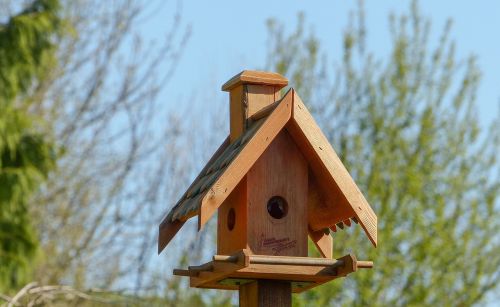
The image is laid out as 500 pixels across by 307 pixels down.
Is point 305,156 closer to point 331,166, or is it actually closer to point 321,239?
point 331,166

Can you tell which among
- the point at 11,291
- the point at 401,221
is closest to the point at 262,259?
the point at 11,291

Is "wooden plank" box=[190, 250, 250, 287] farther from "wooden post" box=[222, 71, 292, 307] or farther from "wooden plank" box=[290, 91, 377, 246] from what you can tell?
"wooden plank" box=[290, 91, 377, 246]

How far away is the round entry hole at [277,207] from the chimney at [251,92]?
0.32 m

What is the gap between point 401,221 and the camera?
38.0 ft

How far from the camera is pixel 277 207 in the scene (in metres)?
3.93

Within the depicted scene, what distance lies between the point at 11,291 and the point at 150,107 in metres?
3.61

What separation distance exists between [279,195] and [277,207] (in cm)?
5

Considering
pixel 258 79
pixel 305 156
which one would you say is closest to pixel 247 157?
pixel 305 156

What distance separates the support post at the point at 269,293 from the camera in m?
3.72

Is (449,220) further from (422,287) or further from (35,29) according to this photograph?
(35,29)

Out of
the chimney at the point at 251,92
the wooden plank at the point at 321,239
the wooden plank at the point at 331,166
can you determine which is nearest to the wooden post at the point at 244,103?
the chimney at the point at 251,92

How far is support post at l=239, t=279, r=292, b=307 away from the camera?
3717mm

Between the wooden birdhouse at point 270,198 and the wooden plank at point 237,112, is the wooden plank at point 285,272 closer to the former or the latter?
the wooden birdhouse at point 270,198

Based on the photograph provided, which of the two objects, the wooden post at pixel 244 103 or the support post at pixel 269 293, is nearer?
the support post at pixel 269 293
